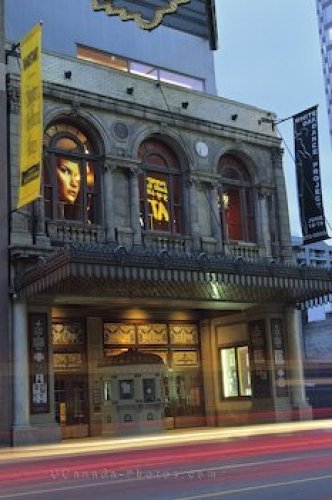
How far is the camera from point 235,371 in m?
27.2

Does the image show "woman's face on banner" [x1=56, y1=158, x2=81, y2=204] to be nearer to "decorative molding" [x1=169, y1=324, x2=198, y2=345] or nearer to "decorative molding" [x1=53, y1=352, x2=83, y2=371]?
"decorative molding" [x1=53, y1=352, x2=83, y2=371]

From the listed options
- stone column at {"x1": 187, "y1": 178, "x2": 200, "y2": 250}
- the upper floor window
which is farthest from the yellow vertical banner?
the upper floor window

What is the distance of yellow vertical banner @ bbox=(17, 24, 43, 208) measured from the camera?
1961 centimetres

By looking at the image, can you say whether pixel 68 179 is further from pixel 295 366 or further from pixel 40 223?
pixel 295 366

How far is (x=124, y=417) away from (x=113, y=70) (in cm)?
1141

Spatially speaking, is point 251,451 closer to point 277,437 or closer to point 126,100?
point 277,437

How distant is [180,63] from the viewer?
31.5 meters

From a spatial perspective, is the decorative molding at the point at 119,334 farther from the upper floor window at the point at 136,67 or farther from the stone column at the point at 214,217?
the upper floor window at the point at 136,67

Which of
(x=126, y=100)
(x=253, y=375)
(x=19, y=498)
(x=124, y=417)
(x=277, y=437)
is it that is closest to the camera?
(x=19, y=498)

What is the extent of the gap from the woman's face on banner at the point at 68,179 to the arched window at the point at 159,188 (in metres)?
2.43

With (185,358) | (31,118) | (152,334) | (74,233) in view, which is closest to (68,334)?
(152,334)

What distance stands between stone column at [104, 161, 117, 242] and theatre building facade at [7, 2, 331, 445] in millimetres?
66

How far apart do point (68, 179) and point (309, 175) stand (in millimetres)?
8958

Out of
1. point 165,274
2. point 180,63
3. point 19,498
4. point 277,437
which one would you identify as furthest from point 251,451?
point 180,63
